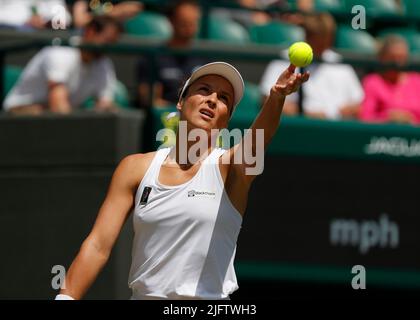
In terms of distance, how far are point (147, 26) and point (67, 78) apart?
1.72 metres

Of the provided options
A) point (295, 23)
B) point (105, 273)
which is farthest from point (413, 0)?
point (105, 273)

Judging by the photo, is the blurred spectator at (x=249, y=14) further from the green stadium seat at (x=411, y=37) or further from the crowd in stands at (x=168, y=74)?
the green stadium seat at (x=411, y=37)

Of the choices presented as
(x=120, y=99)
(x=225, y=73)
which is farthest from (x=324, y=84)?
(x=225, y=73)

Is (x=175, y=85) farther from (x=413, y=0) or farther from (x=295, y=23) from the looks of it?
(x=413, y=0)

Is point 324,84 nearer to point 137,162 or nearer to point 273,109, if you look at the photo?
point 137,162

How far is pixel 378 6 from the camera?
10266 millimetres

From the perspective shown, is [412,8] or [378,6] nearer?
[378,6]

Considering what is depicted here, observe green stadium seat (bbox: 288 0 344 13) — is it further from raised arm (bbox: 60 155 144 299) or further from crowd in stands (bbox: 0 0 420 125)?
raised arm (bbox: 60 155 144 299)

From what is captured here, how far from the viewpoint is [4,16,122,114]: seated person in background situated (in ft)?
24.2

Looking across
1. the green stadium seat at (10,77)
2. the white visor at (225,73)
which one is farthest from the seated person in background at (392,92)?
the white visor at (225,73)

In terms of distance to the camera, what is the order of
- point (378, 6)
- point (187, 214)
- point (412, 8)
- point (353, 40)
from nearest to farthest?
point (187, 214)
point (353, 40)
point (378, 6)
point (412, 8)

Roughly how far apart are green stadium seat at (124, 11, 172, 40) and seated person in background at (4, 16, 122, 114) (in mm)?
1263

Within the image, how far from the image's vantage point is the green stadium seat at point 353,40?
9656 mm
